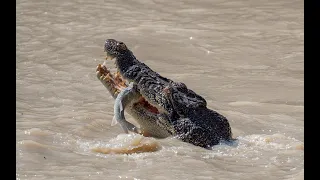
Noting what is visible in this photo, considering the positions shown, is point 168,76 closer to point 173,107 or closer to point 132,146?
point 173,107

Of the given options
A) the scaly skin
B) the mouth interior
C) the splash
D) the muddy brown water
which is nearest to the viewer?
the muddy brown water

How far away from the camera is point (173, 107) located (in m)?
4.52

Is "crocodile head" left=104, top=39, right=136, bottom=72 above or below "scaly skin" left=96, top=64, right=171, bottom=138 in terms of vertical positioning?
above

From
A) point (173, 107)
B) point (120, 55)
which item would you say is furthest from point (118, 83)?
point (173, 107)

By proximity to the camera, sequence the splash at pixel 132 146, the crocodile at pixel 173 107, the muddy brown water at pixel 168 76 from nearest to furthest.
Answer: the muddy brown water at pixel 168 76, the splash at pixel 132 146, the crocodile at pixel 173 107

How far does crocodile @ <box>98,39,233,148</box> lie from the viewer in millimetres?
4461

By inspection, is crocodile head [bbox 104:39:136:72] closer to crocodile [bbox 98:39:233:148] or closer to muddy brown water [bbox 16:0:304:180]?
crocodile [bbox 98:39:233:148]

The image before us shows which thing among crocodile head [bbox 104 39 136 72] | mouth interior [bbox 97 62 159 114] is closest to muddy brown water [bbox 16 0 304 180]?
mouth interior [bbox 97 62 159 114]

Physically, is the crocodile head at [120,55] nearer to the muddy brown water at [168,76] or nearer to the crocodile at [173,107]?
the crocodile at [173,107]

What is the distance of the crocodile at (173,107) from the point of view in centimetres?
446

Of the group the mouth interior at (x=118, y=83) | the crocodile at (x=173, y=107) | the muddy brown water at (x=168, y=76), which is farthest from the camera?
the mouth interior at (x=118, y=83)

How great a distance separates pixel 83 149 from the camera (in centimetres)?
438

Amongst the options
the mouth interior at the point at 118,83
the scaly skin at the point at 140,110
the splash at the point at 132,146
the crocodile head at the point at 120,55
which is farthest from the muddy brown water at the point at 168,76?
the crocodile head at the point at 120,55
